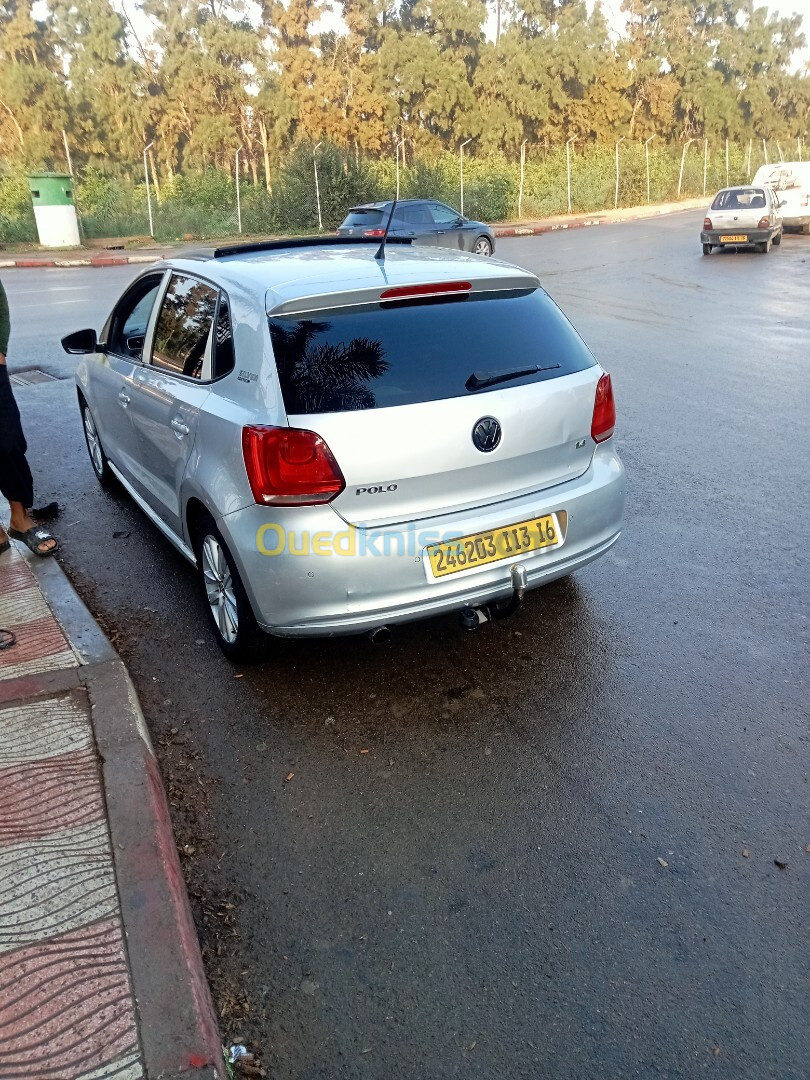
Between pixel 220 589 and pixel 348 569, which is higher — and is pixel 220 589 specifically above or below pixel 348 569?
below

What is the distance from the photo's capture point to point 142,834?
2896 millimetres

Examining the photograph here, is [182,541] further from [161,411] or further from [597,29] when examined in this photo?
[597,29]

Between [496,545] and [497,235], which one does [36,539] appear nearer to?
[496,545]

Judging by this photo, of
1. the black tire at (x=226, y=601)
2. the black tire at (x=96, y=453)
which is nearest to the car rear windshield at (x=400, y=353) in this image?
the black tire at (x=226, y=601)

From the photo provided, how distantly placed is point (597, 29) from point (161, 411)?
5771cm

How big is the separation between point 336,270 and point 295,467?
1020 mm

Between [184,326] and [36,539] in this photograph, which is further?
[36,539]

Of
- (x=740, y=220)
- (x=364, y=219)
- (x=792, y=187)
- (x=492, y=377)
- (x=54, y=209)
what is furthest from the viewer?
(x=54, y=209)

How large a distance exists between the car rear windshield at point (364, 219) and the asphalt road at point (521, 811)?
16.4m

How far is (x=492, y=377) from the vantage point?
12.0 feet

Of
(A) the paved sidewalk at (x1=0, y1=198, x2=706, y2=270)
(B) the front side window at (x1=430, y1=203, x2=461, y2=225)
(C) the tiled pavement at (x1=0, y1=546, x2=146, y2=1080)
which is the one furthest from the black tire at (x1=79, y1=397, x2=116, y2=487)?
(A) the paved sidewalk at (x1=0, y1=198, x2=706, y2=270)

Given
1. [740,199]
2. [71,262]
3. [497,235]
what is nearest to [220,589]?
[740,199]

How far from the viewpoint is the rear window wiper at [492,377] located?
11.8ft

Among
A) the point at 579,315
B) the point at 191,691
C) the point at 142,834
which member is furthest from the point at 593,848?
the point at 579,315
